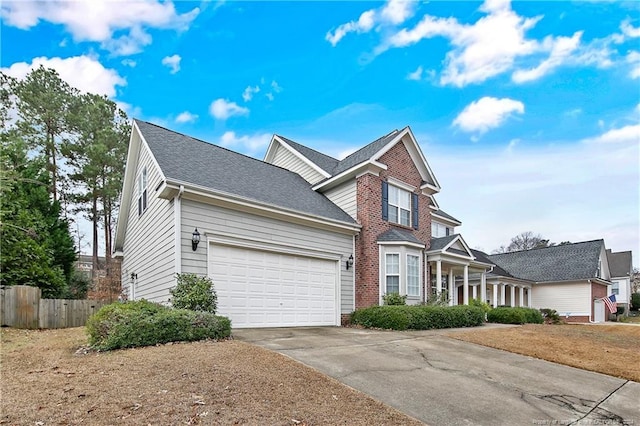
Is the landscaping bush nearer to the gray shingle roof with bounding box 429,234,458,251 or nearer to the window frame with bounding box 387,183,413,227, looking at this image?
the gray shingle roof with bounding box 429,234,458,251

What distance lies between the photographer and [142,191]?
13.8 m

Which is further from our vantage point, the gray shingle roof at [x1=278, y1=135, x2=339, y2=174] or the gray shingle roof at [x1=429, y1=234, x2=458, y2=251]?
the gray shingle roof at [x1=278, y1=135, x2=339, y2=174]

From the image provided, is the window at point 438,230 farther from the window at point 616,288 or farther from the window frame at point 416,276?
the window at point 616,288

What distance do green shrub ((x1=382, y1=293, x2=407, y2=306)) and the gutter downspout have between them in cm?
741

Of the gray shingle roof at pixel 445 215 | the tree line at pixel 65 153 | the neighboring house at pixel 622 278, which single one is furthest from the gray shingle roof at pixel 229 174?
the neighboring house at pixel 622 278

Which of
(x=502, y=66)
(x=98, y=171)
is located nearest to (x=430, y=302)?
(x=502, y=66)

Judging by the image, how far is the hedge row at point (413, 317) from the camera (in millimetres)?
12172

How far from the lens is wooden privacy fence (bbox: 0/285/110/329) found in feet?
38.0

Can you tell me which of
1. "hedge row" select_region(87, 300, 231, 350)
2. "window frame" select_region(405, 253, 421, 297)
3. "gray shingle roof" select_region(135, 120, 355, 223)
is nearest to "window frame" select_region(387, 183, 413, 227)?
"window frame" select_region(405, 253, 421, 297)

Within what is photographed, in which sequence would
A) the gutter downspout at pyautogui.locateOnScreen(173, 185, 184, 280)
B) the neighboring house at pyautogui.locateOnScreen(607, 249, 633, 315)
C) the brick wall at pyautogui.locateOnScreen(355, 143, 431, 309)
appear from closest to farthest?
the gutter downspout at pyautogui.locateOnScreen(173, 185, 184, 280) < the brick wall at pyautogui.locateOnScreen(355, 143, 431, 309) < the neighboring house at pyautogui.locateOnScreen(607, 249, 633, 315)

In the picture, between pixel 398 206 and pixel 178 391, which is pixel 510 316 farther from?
pixel 178 391

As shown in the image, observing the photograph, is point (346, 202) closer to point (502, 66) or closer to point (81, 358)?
point (502, 66)

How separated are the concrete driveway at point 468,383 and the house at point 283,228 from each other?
2746 millimetres

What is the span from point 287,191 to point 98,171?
55.9 feet
